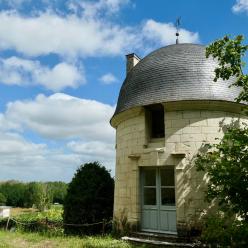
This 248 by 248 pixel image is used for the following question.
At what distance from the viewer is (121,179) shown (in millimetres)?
11078

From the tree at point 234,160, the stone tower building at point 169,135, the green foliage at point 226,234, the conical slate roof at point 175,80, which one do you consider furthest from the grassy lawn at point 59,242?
the conical slate roof at point 175,80

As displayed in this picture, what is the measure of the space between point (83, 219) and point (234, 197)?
6579 millimetres

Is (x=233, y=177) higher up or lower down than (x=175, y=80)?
lower down

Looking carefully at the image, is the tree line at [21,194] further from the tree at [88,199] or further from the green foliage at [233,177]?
the green foliage at [233,177]

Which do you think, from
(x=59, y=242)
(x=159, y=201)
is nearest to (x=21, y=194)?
(x=59, y=242)

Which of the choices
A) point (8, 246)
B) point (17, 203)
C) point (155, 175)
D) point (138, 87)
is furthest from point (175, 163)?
point (17, 203)

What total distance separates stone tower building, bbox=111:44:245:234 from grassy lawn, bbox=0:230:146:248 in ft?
3.25

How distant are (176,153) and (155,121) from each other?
5.62ft

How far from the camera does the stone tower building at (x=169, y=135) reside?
9.56m

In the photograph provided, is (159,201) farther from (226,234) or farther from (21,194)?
(21,194)

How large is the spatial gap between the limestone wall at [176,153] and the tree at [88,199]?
1.12 metres

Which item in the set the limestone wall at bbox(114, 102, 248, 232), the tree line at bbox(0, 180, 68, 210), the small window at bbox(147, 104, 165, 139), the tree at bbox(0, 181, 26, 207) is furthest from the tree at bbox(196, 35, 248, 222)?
the tree at bbox(0, 181, 26, 207)

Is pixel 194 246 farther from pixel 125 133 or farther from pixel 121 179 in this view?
pixel 125 133

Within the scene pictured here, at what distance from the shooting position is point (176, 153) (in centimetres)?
→ 964
